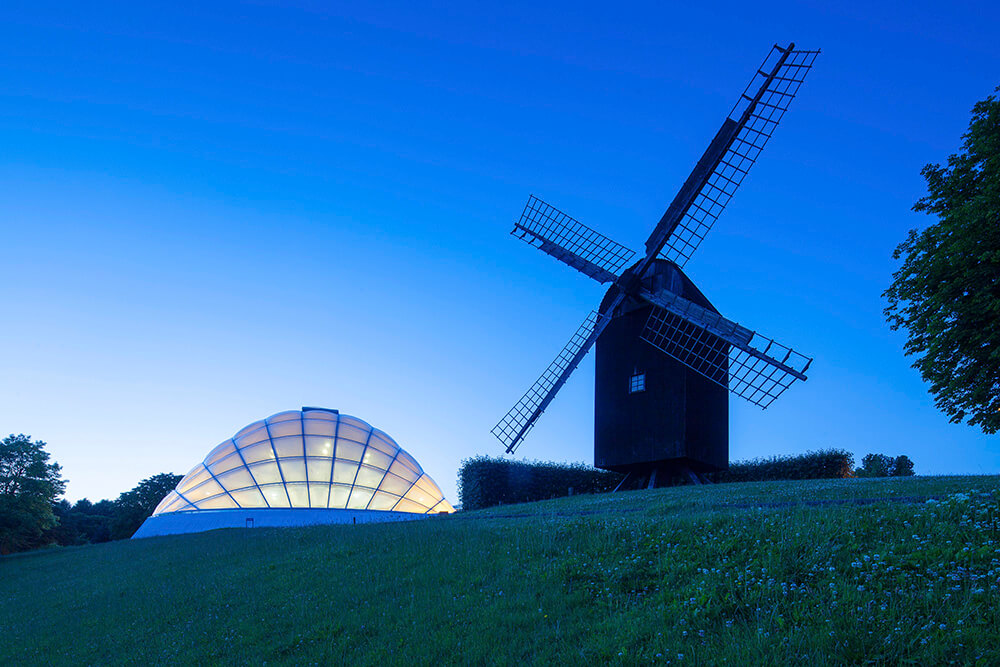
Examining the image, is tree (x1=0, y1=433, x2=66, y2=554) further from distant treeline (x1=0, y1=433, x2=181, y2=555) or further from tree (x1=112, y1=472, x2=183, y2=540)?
tree (x1=112, y1=472, x2=183, y2=540)

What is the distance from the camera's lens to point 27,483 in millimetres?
37031

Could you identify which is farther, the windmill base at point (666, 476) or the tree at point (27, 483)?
the tree at point (27, 483)

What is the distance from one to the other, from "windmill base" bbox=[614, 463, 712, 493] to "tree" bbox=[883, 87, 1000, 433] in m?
9.93

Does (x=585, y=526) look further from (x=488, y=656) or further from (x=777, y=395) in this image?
(x=777, y=395)

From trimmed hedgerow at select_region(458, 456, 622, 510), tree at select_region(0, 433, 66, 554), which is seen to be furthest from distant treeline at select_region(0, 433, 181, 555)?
trimmed hedgerow at select_region(458, 456, 622, 510)

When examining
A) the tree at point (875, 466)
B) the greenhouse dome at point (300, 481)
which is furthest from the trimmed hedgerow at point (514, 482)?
the tree at point (875, 466)

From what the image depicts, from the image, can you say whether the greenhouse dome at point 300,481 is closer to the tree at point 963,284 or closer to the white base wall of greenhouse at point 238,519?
the white base wall of greenhouse at point 238,519

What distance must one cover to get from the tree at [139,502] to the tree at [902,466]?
4552 cm

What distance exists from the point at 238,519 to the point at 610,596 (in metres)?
24.9

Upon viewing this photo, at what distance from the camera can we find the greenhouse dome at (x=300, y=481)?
29750 mm

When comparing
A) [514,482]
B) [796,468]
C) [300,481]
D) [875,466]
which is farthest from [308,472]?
[875,466]

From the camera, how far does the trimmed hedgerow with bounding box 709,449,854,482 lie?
1016 inches

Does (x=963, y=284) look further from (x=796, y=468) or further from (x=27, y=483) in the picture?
(x=27, y=483)

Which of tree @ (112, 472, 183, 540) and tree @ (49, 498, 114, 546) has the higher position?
tree @ (112, 472, 183, 540)
